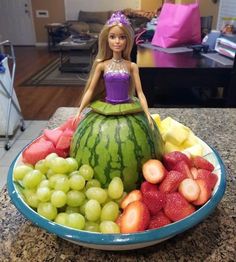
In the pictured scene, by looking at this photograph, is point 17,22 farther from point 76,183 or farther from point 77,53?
point 76,183

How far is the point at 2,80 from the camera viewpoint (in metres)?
2.33

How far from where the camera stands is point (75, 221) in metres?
0.48

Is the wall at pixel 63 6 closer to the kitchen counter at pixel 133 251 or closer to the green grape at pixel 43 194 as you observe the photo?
the kitchen counter at pixel 133 251

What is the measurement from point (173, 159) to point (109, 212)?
0.60ft

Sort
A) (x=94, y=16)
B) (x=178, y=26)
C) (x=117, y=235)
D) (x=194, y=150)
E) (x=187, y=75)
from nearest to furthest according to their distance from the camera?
(x=117, y=235) < (x=194, y=150) < (x=187, y=75) < (x=178, y=26) < (x=94, y=16)

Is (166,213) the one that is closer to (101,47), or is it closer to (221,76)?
(101,47)

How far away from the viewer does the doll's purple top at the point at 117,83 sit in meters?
0.58

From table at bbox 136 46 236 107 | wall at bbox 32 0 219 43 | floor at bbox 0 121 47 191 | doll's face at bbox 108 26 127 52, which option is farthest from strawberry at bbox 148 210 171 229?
wall at bbox 32 0 219 43

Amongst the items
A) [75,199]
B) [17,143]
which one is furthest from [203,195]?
[17,143]

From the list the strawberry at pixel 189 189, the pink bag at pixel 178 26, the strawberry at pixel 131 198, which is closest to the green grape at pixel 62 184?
the strawberry at pixel 131 198

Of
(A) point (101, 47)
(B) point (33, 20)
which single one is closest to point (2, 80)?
(A) point (101, 47)

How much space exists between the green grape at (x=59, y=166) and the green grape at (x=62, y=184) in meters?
0.02

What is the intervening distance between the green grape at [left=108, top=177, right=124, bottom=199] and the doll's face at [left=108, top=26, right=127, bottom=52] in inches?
10.5

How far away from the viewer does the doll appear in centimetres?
57
